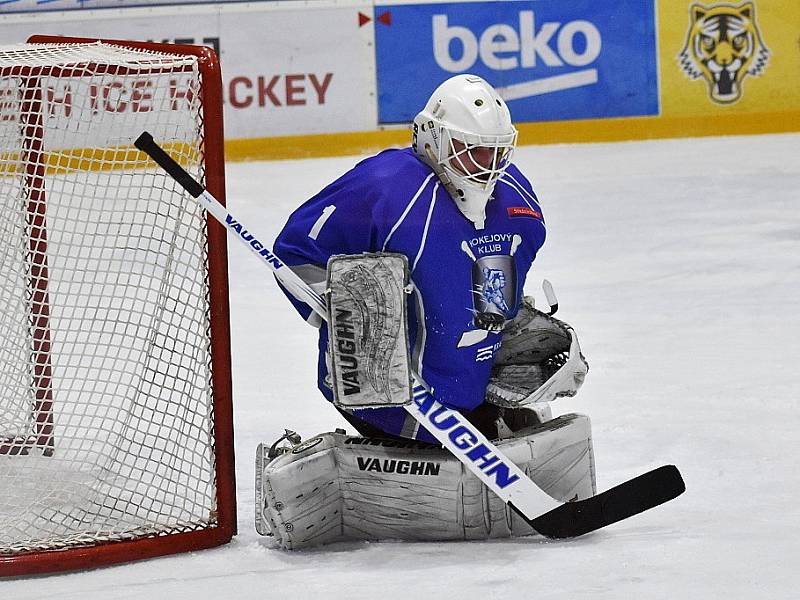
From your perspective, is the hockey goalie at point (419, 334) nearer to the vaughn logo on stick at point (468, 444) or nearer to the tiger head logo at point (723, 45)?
the vaughn logo on stick at point (468, 444)

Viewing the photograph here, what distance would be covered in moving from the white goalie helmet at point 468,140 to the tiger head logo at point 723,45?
15.1 feet

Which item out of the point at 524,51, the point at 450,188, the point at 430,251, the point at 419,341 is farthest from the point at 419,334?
the point at 524,51

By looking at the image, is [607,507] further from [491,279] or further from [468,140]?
[468,140]

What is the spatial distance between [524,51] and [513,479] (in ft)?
15.2

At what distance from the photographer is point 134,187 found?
8.53 feet

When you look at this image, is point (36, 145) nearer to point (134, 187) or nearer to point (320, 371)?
point (134, 187)

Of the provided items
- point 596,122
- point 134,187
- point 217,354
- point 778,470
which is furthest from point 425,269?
point 596,122

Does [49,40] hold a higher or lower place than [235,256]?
higher

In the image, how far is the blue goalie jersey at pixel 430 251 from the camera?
237 centimetres

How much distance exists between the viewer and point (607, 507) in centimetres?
238

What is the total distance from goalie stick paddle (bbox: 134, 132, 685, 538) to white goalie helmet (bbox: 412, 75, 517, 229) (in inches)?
12.4

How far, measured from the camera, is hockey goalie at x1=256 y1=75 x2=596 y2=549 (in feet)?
7.62

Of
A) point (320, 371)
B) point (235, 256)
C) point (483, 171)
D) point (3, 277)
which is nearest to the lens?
point (483, 171)

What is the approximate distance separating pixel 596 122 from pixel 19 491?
4.71 metres
